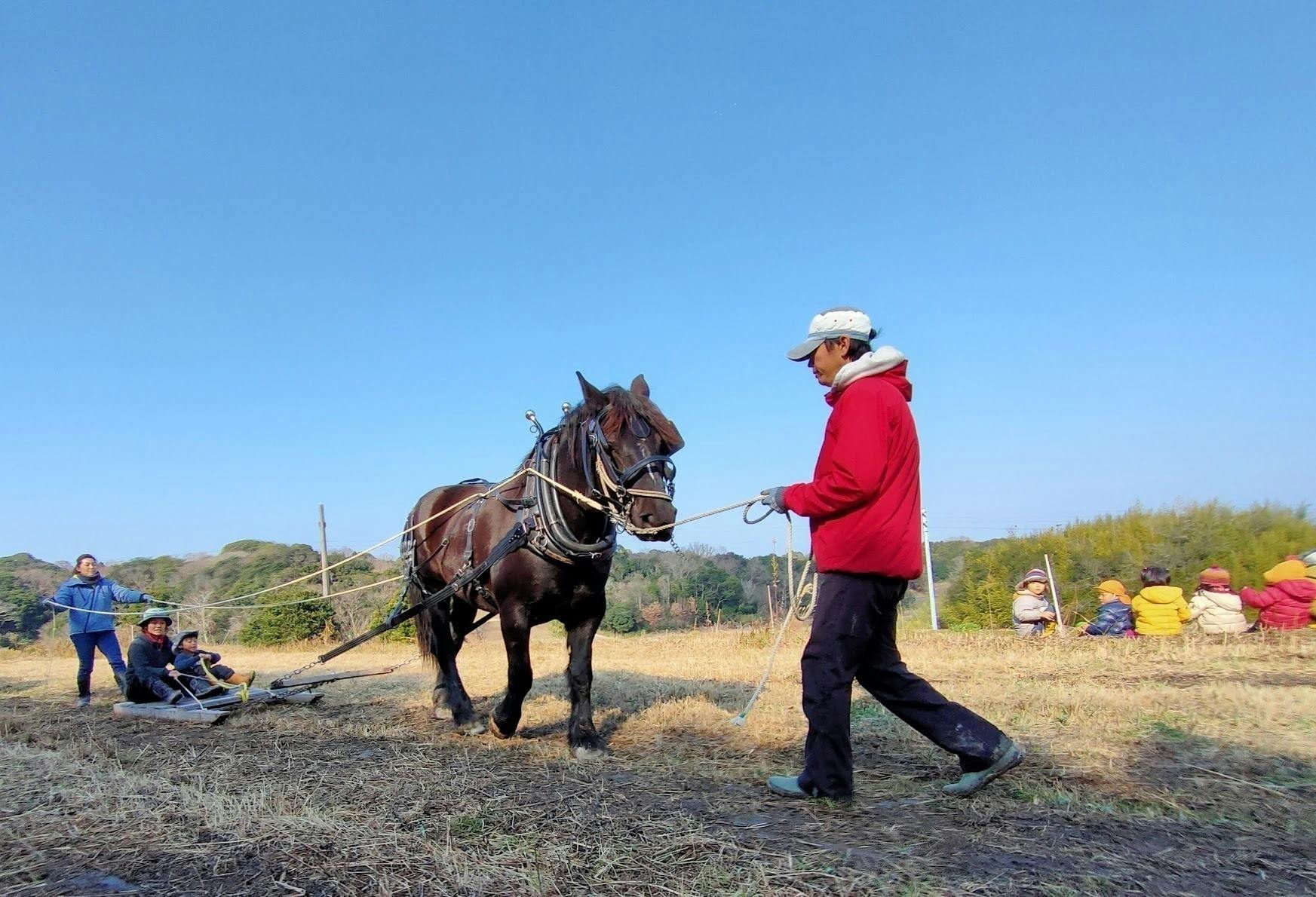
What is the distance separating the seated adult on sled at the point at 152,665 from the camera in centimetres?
702

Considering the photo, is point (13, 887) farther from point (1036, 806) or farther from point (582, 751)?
point (1036, 806)

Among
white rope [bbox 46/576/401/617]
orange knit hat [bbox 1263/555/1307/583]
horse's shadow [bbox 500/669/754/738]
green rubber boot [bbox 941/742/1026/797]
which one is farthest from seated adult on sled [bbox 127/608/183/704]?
orange knit hat [bbox 1263/555/1307/583]

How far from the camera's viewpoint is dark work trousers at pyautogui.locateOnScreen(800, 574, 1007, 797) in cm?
327

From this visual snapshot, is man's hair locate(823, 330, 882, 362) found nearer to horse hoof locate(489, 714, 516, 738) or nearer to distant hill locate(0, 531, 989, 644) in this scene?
horse hoof locate(489, 714, 516, 738)

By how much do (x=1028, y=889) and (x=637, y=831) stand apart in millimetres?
1351

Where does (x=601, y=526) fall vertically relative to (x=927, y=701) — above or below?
above

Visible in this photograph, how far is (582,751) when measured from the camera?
4652 millimetres

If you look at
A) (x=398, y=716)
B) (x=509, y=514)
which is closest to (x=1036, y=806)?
(x=509, y=514)

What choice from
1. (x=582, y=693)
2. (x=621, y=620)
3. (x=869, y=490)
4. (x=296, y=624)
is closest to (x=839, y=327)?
(x=869, y=490)

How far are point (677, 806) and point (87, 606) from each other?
833 centimetres

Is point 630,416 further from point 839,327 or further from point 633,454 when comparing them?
point 839,327

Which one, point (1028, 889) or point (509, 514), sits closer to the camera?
point (1028, 889)

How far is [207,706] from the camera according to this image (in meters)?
6.64

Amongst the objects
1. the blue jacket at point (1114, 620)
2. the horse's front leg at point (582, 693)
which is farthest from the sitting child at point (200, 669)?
the blue jacket at point (1114, 620)
